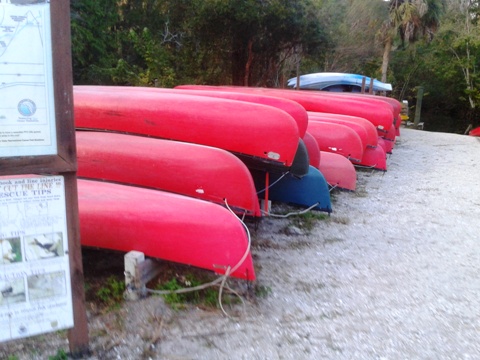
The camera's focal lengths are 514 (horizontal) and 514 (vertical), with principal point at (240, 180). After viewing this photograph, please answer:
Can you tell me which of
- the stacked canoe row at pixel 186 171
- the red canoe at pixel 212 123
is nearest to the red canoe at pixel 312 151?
the stacked canoe row at pixel 186 171

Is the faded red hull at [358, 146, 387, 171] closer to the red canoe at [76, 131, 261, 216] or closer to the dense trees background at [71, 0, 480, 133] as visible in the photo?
the red canoe at [76, 131, 261, 216]

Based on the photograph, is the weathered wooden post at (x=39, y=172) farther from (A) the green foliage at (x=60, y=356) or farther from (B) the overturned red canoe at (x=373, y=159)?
(B) the overturned red canoe at (x=373, y=159)

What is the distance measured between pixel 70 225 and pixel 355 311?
1.95m

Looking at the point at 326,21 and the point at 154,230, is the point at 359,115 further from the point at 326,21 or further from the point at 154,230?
the point at 326,21

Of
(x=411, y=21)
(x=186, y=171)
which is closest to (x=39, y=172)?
(x=186, y=171)

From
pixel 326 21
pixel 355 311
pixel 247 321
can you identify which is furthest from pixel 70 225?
pixel 326 21

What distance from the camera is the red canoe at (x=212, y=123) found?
4812 millimetres

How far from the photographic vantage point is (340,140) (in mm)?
7996

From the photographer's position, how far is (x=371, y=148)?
9.06 meters

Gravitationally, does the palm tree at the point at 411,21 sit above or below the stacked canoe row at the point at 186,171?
above

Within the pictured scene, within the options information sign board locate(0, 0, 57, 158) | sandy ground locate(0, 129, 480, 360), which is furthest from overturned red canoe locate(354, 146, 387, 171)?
information sign board locate(0, 0, 57, 158)

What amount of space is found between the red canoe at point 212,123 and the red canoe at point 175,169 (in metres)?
0.29

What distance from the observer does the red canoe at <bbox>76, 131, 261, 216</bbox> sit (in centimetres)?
434

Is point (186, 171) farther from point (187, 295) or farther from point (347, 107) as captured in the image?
point (347, 107)
